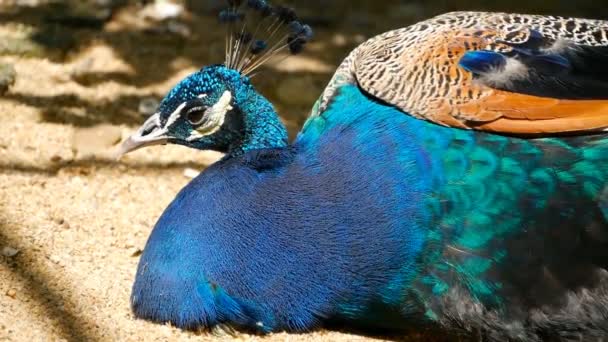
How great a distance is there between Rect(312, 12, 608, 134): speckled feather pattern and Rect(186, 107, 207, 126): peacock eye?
34 centimetres

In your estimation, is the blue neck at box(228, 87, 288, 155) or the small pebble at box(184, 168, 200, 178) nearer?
the blue neck at box(228, 87, 288, 155)

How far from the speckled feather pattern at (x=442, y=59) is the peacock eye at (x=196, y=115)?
341 mm

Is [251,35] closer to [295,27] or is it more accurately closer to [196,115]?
[295,27]

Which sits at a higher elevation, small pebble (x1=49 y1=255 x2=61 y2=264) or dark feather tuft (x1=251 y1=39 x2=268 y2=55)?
dark feather tuft (x1=251 y1=39 x2=268 y2=55)

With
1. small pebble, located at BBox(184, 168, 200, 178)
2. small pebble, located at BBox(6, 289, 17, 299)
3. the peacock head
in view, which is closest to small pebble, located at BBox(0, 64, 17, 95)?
small pebble, located at BBox(184, 168, 200, 178)

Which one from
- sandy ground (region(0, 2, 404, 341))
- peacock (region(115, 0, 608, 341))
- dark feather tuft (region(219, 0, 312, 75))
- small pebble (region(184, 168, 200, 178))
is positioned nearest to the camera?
peacock (region(115, 0, 608, 341))

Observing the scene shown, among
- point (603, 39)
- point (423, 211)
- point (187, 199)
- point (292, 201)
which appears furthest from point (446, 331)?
point (603, 39)

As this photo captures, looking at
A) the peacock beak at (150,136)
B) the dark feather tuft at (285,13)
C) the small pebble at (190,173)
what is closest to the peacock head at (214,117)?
the peacock beak at (150,136)

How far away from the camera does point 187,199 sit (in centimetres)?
261

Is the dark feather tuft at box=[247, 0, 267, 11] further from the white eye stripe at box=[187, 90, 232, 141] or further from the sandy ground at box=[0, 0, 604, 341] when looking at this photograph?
the sandy ground at box=[0, 0, 604, 341]

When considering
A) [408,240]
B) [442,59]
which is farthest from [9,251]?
[442,59]

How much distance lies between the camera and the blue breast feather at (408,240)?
243cm

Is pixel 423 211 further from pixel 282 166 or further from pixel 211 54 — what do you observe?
pixel 211 54

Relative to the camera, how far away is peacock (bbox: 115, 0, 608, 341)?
243 cm
